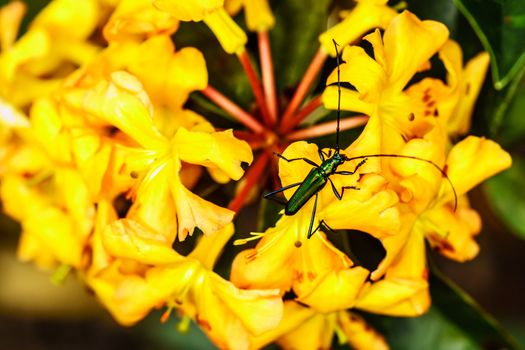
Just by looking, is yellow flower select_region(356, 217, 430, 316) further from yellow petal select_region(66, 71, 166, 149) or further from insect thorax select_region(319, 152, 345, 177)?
yellow petal select_region(66, 71, 166, 149)

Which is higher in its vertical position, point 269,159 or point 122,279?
point 269,159

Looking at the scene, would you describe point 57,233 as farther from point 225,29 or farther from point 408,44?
point 408,44

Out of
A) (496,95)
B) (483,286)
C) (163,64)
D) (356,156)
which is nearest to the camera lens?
(356,156)

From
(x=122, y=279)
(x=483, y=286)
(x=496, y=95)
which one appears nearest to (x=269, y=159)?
(x=122, y=279)

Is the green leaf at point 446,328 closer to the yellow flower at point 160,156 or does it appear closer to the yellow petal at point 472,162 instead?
the yellow petal at point 472,162

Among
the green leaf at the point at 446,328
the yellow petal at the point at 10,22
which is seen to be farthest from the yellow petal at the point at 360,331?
the yellow petal at the point at 10,22

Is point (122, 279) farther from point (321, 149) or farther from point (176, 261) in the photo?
point (321, 149)

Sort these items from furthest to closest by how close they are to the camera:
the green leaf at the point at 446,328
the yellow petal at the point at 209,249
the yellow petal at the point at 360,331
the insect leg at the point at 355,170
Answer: the green leaf at the point at 446,328 < the yellow petal at the point at 360,331 < the yellow petal at the point at 209,249 < the insect leg at the point at 355,170
